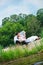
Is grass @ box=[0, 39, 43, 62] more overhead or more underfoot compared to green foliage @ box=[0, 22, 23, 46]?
more underfoot

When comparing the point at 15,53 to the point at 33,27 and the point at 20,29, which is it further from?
the point at 20,29

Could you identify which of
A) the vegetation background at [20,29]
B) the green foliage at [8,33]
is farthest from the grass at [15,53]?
the green foliage at [8,33]

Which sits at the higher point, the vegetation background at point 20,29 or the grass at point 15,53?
the vegetation background at point 20,29

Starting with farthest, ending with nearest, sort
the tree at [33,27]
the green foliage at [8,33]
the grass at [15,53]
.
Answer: the green foliage at [8,33]
the tree at [33,27]
the grass at [15,53]

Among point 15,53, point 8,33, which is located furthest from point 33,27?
point 15,53

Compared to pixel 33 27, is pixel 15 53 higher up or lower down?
lower down

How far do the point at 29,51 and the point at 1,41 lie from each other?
117 feet

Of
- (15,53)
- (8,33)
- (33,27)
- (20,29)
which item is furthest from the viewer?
(20,29)

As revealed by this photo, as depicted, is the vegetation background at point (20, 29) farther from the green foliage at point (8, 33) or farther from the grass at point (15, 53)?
the grass at point (15, 53)

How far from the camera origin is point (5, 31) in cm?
5494

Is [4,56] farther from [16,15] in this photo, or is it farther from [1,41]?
[16,15]

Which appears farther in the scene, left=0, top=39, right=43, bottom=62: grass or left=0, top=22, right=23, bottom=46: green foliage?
left=0, top=22, right=23, bottom=46: green foliage

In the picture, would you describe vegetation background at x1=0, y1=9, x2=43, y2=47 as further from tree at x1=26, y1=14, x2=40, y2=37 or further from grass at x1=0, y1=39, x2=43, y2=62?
grass at x1=0, y1=39, x2=43, y2=62

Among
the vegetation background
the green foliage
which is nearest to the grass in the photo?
the vegetation background
